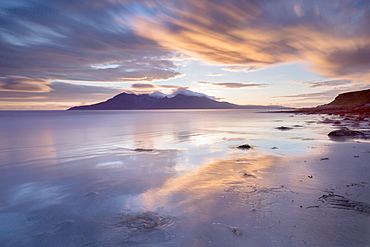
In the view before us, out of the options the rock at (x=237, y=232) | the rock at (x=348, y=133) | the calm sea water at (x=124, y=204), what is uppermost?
the rock at (x=348, y=133)

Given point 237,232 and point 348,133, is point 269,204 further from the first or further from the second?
point 348,133

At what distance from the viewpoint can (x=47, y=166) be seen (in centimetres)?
949

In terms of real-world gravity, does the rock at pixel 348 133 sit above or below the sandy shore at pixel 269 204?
above

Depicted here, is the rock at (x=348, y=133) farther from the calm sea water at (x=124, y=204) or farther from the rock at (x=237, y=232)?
the rock at (x=237, y=232)

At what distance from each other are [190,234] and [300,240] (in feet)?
6.41

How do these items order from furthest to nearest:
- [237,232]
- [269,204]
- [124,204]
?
[124,204] < [269,204] < [237,232]

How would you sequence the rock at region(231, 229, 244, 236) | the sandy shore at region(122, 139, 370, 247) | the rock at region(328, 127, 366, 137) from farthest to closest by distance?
the rock at region(328, 127, 366, 137) → the rock at region(231, 229, 244, 236) → the sandy shore at region(122, 139, 370, 247)

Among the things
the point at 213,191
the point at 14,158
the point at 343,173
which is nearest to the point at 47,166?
the point at 14,158

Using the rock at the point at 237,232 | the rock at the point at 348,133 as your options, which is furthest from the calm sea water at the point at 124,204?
the rock at the point at 348,133

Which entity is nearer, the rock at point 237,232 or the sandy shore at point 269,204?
the sandy shore at point 269,204

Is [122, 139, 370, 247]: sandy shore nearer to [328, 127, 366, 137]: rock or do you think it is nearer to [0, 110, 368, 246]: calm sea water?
[0, 110, 368, 246]: calm sea water

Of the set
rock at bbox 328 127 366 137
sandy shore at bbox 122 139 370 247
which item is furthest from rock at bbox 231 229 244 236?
rock at bbox 328 127 366 137

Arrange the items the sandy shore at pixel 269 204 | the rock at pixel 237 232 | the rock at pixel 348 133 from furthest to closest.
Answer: the rock at pixel 348 133 → the rock at pixel 237 232 → the sandy shore at pixel 269 204

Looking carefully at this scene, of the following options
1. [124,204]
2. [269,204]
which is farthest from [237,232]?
[124,204]
